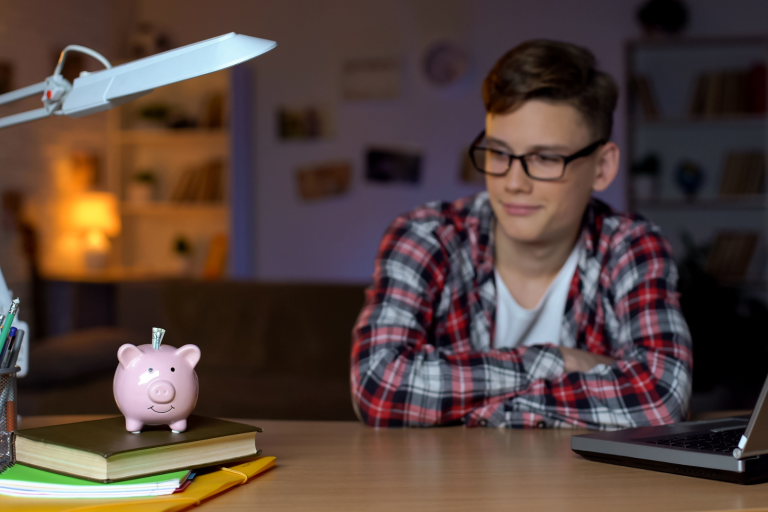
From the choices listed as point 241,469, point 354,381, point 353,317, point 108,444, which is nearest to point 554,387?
point 354,381

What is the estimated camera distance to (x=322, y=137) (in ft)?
14.3

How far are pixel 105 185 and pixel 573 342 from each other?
3579 mm

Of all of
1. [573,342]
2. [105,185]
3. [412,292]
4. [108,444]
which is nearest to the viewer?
[108,444]

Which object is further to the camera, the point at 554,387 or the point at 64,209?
the point at 64,209

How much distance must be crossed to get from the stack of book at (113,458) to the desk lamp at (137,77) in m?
0.23

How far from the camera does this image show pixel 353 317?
9.31ft

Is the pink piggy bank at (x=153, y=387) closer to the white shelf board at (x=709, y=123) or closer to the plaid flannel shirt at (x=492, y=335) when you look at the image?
the plaid flannel shirt at (x=492, y=335)

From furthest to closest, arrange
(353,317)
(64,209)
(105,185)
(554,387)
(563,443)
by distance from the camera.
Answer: (105,185) → (64,209) → (353,317) → (554,387) → (563,443)

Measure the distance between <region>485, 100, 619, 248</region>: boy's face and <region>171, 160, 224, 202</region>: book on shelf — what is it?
3077 mm

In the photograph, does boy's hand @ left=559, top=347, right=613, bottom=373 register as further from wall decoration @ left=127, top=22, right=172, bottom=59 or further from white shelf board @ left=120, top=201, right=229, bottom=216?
wall decoration @ left=127, top=22, right=172, bottom=59

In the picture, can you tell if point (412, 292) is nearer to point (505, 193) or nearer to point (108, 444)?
point (505, 193)

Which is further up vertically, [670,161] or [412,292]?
[670,161]

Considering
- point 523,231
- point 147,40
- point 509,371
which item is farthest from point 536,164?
point 147,40

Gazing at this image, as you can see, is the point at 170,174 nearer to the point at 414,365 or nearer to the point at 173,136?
the point at 173,136
